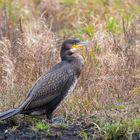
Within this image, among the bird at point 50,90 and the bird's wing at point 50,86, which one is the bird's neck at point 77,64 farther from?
the bird's wing at point 50,86

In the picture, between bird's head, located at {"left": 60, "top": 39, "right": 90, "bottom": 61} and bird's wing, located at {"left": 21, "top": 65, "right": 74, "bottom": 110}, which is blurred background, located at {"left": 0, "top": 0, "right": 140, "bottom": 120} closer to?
bird's wing, located at {"left": 21, "top": 65, "right": 74, "bottom": 110}

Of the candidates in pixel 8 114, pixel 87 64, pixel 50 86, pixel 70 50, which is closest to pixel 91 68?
pixel 87 64

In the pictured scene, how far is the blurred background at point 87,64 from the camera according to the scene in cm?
927

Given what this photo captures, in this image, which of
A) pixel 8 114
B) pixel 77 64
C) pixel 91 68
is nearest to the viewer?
pixel 8 114

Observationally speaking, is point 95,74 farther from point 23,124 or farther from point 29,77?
point 23,124

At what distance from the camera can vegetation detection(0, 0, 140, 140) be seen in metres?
8.59

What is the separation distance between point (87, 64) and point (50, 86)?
5.36ft

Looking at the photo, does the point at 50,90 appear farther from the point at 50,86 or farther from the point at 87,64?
the point at 87,64

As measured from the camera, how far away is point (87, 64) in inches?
414

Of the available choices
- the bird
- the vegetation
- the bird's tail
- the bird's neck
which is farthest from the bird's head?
the bird's tail

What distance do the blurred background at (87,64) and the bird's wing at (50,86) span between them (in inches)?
12.9

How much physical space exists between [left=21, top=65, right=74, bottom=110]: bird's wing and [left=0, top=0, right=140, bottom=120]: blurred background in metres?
0.33

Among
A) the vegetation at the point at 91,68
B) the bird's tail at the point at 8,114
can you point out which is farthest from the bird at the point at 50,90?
the vegetation at the point at 91,68

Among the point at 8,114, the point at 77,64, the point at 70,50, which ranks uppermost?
the point at 70,50
